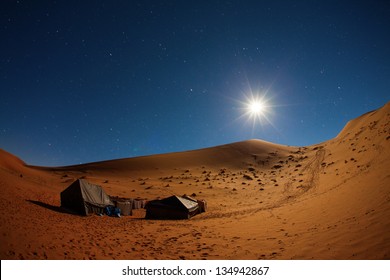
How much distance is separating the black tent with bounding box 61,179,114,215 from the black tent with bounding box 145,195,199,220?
14.0ft

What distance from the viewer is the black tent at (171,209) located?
783 inches

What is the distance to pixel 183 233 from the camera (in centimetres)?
1377

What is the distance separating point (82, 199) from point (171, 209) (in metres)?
7.11

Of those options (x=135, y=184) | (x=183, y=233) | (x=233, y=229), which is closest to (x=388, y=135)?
(x=233, y=229)

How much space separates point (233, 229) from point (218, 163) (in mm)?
44183

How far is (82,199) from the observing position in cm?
1931

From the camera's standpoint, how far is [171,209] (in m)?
20.2

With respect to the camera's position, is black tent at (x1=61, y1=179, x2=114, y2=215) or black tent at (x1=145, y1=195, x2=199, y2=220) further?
black tent at (x1=145, y1=195, x2=199, y2=220)

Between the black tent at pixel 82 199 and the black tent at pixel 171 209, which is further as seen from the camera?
the black tent at pixel 171 209

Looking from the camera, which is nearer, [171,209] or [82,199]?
[82,199]

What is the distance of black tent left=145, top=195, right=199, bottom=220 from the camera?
1989 centimetres

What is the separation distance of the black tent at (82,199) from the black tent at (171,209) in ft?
14.0

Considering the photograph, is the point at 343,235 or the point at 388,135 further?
the point at 388,135
